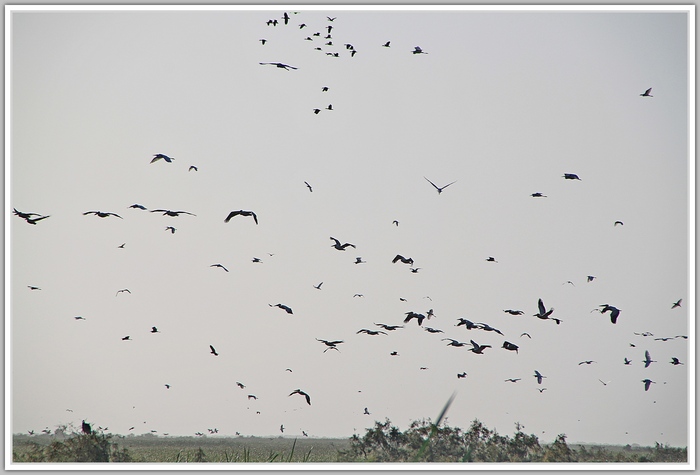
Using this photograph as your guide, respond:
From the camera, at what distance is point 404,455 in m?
38.4

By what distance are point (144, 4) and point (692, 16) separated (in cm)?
1446

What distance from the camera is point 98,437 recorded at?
30.1 m

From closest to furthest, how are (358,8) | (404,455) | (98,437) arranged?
1. (358,8)
2. (98,437)
3. (404,455)

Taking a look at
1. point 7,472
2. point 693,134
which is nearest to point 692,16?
point 693,134

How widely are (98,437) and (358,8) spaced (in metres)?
17.8

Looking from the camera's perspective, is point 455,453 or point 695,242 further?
point 455,453

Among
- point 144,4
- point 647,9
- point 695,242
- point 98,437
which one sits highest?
point 647,9

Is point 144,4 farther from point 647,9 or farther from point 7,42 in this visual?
point 647,9

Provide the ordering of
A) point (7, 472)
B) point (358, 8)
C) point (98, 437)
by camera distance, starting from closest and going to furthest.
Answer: point (7, 472) → point (358, 8) → point (98, 437)

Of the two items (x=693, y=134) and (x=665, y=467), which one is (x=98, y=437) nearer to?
(x=665, y=467)

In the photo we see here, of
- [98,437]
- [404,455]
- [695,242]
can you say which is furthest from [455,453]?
[695,242]

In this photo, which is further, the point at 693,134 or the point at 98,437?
the point at 98,437

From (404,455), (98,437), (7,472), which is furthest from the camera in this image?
(404,455)

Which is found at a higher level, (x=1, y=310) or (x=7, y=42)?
(x=7, y=42)
